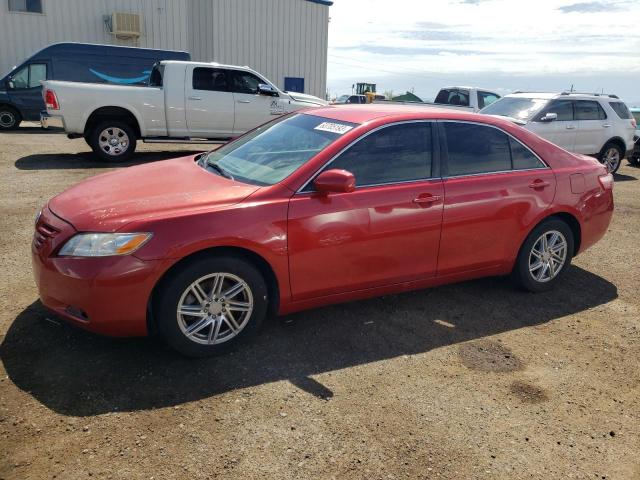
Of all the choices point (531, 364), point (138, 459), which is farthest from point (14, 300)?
point (531, 364)

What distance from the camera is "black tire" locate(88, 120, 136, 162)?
33.6 feet

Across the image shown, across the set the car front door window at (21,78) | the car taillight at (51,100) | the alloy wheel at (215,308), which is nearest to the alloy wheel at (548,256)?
the alloy wheel at (215,308)

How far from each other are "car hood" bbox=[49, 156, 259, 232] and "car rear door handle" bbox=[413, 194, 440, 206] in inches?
47.7

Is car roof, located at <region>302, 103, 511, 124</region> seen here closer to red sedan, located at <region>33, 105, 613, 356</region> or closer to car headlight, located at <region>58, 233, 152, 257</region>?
red sedan, located at <region>33, 105, 613, 356</region>

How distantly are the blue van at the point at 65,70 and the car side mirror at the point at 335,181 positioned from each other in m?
12.8

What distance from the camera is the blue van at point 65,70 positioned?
47.7 feet

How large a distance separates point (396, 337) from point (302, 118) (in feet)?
6.31

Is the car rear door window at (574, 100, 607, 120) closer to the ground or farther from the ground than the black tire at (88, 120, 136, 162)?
farther from the ground

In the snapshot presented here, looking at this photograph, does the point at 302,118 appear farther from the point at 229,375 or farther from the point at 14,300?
the point at 14,300

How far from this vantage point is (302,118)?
4461mm

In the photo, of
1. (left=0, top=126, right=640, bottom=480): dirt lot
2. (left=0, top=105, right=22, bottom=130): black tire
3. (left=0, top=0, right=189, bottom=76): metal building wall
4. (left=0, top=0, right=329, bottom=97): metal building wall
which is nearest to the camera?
(left=0, top=126, right=640, bottom=480): dirt lot

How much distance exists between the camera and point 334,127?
4047mm

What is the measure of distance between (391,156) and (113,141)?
26.0 feet

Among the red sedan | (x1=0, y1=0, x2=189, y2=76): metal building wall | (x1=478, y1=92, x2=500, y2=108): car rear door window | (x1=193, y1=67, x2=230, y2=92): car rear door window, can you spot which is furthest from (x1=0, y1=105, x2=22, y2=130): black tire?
the red sedan
